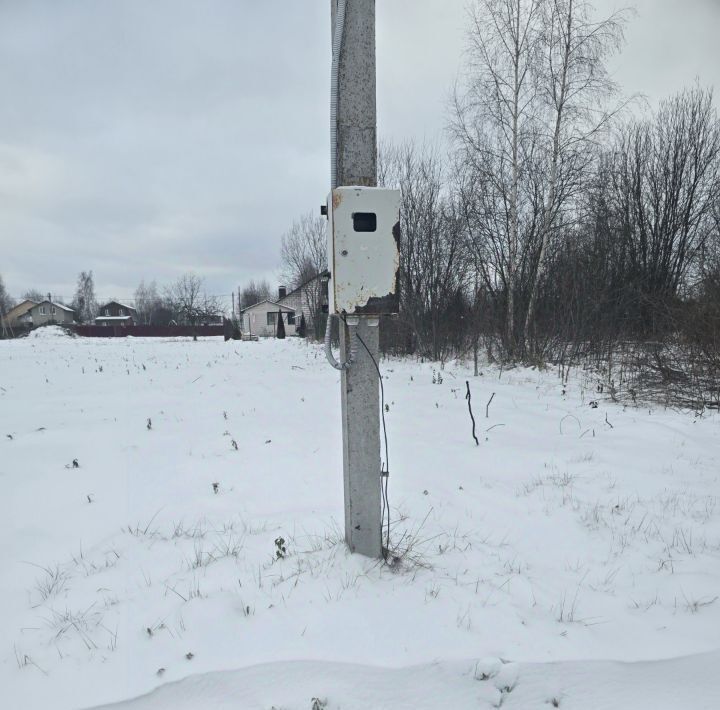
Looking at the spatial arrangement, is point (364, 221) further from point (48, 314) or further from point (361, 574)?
point (48, 314)

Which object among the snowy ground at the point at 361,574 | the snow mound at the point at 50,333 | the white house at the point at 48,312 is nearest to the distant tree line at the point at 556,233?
the snowy ground at the point at 361,574

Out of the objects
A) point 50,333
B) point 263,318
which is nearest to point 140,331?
point 50,333

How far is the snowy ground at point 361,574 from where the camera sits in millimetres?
1690

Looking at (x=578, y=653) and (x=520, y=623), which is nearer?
(x=578, y=653)

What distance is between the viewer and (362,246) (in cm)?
198

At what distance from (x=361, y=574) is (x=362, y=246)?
1.53 meters

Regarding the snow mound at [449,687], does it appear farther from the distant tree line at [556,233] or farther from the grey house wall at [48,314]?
the grey house wall at [48,314]

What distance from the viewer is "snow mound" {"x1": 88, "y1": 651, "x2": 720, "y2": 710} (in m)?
1.62

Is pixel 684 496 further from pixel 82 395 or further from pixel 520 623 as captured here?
pixel 82 395

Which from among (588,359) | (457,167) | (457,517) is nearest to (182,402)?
(457,517)

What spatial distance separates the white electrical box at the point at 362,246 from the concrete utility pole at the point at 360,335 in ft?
0.50

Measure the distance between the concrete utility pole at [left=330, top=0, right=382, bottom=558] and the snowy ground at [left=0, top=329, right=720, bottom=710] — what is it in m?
0.26

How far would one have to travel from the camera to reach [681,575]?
2.35m

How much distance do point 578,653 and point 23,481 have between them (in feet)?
14.1
